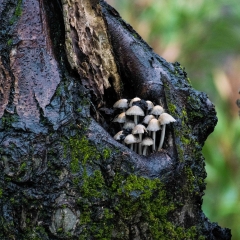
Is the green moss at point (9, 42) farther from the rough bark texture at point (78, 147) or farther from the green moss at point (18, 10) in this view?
the green moss at point (18, 10)

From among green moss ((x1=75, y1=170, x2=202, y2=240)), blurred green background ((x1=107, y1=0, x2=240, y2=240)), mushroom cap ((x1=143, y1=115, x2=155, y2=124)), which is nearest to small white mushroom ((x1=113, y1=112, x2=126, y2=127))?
mushroom cap ((x1=143, y1=115, x2=155, y2=124))

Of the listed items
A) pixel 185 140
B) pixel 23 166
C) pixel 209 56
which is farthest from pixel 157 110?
pixel 209 56

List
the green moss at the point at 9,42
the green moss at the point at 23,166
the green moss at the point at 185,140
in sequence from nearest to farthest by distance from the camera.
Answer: the green moss at the point at 23,166, the green moss at the point at 9,42, the green moss at the point at 185,140

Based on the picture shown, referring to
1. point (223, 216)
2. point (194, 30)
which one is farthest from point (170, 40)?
point (223, 216)

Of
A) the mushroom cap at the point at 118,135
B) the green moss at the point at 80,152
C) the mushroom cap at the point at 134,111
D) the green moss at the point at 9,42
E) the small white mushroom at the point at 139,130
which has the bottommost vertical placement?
the green moss at the point at 80,152

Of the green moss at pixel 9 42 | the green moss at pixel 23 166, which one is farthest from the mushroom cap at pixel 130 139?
the green moss at pixel 9 42

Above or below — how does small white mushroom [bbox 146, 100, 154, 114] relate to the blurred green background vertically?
below

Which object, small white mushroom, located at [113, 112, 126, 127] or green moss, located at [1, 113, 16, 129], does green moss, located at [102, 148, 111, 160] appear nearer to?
small white mushroom, located at [113, 112, 126, 127]

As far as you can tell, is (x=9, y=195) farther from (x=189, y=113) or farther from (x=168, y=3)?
(x=168, y=3)
